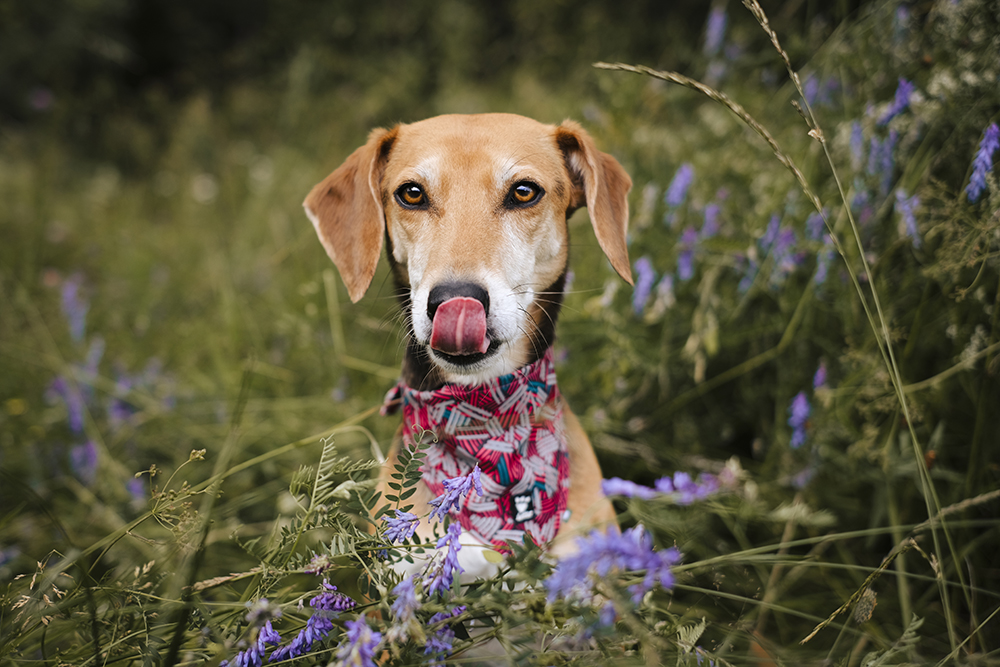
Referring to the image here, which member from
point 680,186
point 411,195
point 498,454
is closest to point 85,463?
point 411,195

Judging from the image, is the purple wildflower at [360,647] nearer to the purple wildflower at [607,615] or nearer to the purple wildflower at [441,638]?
the purple wildflower at [441,638]

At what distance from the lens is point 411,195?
6.67 feet

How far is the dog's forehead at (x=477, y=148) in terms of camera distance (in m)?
1.97

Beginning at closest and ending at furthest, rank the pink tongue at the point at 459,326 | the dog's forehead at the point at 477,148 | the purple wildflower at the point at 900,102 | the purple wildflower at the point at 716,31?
the pink tongue at the point at 459,326
the dog's forehead at the point at 477,148
the purple wildflower at the point at 900,102
the purple wildflower at the point at 716,31

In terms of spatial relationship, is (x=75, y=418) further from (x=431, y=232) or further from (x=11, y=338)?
(x=431, y=232)

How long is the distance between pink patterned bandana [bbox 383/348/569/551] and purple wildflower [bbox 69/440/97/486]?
223cm

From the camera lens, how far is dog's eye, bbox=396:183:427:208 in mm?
2014

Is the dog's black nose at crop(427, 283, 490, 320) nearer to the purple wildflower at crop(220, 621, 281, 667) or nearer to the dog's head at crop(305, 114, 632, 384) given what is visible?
the dog's head at crop(305, 114, 632, 384)

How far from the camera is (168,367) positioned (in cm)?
402

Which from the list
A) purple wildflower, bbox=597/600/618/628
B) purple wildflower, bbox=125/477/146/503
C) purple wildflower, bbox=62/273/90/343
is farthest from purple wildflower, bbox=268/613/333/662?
purple wildflower, bbox=62/273/90/343

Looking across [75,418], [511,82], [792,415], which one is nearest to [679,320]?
[792,415]

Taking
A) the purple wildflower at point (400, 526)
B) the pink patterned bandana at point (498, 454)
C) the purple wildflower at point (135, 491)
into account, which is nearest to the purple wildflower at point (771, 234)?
the pink patterned bandana at point (498, 454)

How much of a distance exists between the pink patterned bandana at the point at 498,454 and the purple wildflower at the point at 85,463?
223cm

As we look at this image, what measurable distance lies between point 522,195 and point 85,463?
284cm
